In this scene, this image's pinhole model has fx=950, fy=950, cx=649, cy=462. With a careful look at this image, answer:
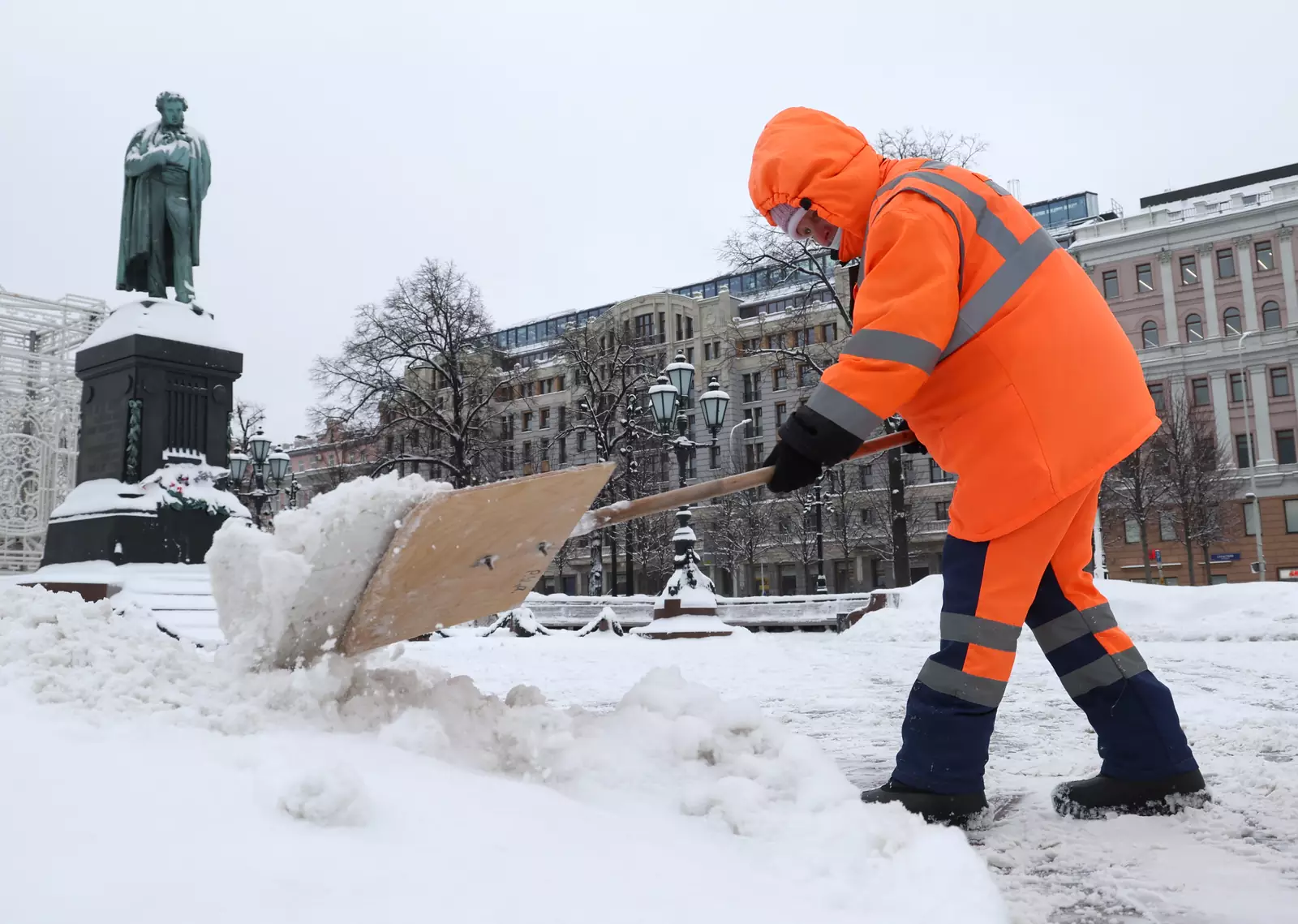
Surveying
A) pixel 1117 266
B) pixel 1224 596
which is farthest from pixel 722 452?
pixel 1224 596

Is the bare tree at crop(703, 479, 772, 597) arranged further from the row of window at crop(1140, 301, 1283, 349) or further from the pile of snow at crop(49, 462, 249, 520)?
the pile of snow at crop(49, 462, 249, 520)

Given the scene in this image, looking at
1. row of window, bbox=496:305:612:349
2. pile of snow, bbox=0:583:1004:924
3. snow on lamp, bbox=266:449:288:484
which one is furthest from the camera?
row of window, bbox=496:305:612:349

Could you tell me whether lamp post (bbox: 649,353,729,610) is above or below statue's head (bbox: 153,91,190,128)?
below

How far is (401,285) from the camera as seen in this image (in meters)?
29.5

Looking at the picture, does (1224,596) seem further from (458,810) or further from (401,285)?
(401,285)

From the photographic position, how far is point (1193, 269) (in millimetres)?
40906

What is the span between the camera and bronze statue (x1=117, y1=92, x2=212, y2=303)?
9781 millimetres

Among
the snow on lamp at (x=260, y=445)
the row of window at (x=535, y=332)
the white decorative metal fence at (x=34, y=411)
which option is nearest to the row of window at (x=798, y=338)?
the row of window at (x=535, y=332)

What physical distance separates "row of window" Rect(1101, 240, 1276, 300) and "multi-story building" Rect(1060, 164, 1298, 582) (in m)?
0.04

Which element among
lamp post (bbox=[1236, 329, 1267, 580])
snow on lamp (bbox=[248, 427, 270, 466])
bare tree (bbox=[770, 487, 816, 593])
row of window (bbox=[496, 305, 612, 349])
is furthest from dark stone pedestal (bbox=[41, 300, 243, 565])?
row of window (bbox=[496, 305, 612, 349])

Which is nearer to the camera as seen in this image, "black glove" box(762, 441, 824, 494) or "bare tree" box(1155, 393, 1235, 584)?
"black glove" box(762, 441, 824, 494)

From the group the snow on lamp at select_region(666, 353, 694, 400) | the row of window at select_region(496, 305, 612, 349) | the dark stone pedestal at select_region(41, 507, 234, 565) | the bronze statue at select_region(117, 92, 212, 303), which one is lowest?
the dark stone pedestal at select_region(41, 507, 234, 565)

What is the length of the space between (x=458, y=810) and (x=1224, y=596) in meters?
13.4

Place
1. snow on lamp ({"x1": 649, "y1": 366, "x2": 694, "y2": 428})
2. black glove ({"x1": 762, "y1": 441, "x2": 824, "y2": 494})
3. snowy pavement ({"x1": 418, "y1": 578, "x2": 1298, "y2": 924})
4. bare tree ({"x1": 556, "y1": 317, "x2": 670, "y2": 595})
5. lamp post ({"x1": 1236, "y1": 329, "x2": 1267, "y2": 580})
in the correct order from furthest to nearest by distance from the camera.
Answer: lamp post ({"x1": 1236, "y1": 329, "x2": 1267, "y2": 580})
bare tree ({"x1": 556, "y1": 317, "x2": 670, "y2": 595})
snow on lamp ({"x1": 649, "y1": 366, "x2": 694, "y2": 428})
black glove ({"x1": 762, "y1": 441, "x2": 824, "y2": 494})
snowy pavement ({"x1": 418, "y1": 578, "x2": 1298, "y2": 924})
